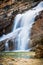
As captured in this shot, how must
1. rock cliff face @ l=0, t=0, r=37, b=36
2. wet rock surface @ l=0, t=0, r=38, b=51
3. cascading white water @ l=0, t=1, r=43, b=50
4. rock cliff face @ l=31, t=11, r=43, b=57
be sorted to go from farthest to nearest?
rock cliff face @ l=0, t=0, r=37, b=36 → wet rock surface @ l=0, t=0, r=38, b=51 → cascading white water @ l=0, t=1, r=43, b=50 → rock cliff face @ l=31, t=11, r=43, b=57

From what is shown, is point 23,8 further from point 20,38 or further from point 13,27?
point 20,38

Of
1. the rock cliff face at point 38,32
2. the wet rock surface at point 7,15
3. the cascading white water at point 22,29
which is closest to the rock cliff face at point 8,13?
the wet rock surface at point 7,15

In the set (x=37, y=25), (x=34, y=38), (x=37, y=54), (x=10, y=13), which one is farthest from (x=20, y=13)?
(x=37, y=54)

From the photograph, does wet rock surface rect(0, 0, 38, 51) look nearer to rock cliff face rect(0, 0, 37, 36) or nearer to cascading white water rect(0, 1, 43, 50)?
rock cliff face rect(0, 0, 37, 36)

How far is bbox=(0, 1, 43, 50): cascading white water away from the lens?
2067 cm

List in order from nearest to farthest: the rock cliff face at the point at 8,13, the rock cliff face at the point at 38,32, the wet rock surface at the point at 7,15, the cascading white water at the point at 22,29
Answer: the rock cliff face at the point at 38,32 → the cascading white water at the point at 22,29 → the wet rock surface at the point at 7,15 → the rock cliff face at the point at 8,13

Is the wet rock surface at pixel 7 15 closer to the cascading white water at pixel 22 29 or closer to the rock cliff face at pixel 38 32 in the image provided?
the cascading white water at pixel 22 29

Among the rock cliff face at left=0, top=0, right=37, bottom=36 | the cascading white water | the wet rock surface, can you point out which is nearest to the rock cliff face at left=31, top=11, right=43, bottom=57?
the cascading white water

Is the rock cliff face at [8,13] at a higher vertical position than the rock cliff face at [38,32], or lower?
higher

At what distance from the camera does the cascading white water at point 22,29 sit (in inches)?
814

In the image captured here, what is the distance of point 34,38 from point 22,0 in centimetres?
1526

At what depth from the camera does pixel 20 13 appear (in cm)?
2695

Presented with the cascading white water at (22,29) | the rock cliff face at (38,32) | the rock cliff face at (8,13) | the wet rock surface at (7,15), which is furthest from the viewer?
the rock cliff face at (8,13)

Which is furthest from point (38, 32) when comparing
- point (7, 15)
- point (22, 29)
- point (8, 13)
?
point (8, 13)
